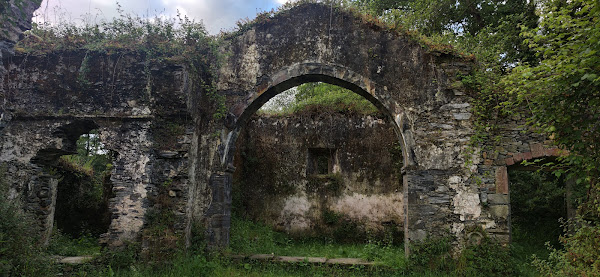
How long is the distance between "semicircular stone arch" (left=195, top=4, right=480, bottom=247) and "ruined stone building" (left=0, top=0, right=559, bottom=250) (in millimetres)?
19

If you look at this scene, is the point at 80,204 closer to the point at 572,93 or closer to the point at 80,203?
the point at 80,203

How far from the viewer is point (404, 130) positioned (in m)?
6.89

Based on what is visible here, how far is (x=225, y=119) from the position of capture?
7.20 meters

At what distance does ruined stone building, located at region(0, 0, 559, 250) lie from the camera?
6434 mm

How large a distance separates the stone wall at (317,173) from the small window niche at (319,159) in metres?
0.03

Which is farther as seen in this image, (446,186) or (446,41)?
(446,41)

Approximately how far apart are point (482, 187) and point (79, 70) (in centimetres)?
711

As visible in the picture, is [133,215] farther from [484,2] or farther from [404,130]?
[484,2]

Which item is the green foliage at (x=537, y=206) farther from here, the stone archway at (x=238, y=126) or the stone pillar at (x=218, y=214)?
the stone pillar at (x=218, y=214)

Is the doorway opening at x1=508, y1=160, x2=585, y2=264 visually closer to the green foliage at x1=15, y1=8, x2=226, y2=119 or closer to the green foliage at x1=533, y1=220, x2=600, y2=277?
the green foliage at x1=533, y1=220, x2=600, y2=277

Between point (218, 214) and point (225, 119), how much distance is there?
1731 mm

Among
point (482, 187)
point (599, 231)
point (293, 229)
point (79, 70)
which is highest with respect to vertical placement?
point (79, 70)

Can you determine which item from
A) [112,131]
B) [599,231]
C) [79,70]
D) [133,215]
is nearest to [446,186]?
[599,231]

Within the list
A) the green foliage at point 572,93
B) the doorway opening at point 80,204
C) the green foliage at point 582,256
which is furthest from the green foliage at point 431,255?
the doorway opening at point 80,204
